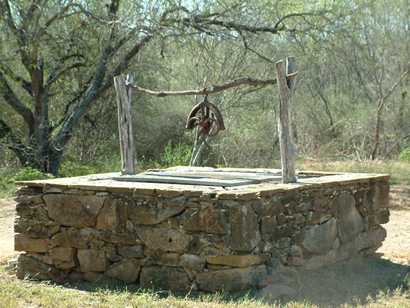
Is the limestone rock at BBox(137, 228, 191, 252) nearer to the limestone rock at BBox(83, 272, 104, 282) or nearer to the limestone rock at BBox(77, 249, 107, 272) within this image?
the limestone rock at BBox(77, 249, 107, 272)

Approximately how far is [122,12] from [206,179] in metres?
7.88

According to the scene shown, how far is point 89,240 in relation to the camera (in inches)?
239

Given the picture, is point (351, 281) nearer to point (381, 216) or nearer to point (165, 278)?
point (381, 216)

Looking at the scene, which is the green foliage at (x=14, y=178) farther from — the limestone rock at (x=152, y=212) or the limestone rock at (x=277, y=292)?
the limestone rock at (x=277, y=292)

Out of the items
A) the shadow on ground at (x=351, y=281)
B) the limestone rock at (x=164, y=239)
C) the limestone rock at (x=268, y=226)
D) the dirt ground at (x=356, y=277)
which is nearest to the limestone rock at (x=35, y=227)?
the dirt ground at (x=356, y=277)

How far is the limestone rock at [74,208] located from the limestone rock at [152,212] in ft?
1.24

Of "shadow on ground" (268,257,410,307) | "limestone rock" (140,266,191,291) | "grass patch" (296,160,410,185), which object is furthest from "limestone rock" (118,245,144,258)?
"grass patch" (296,160,410,185)

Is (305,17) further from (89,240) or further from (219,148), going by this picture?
(89,240)

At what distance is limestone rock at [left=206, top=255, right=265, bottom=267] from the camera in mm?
5288

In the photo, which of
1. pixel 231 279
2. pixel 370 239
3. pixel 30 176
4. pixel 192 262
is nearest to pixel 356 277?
pixel 370 239

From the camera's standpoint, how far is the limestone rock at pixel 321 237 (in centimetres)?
600

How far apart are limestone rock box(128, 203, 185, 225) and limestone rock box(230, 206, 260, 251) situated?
0.49 meters

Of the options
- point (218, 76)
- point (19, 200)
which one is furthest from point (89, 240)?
point (218, 76)

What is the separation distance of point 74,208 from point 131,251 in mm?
726
